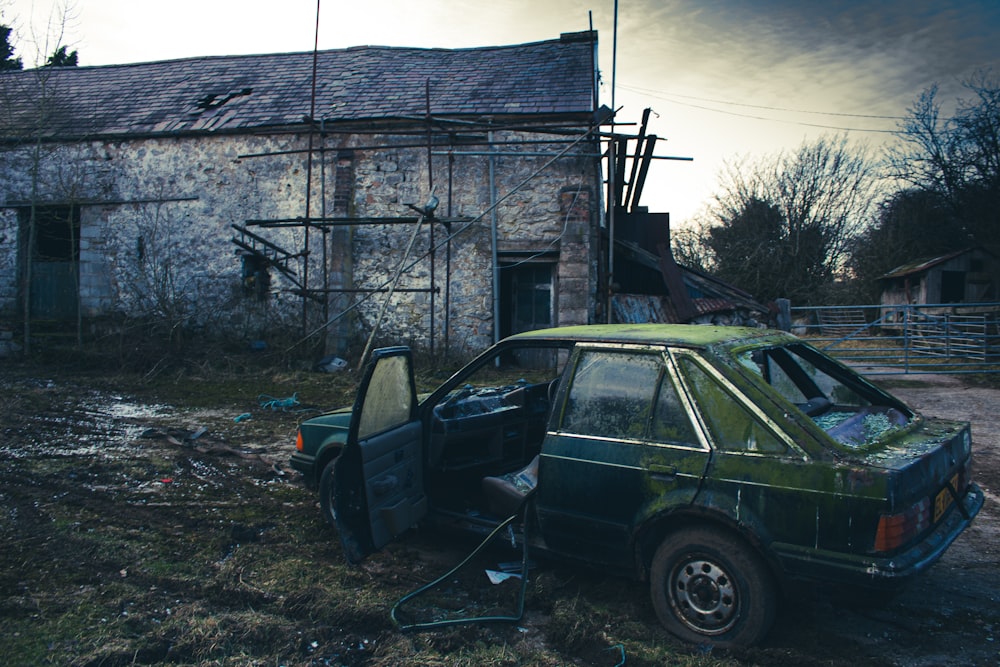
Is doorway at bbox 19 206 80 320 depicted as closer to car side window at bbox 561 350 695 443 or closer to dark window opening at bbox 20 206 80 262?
dark window opening at bbox 20 206 80 262

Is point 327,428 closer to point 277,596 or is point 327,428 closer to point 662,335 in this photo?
point 277,596

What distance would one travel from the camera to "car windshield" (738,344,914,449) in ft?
10.5

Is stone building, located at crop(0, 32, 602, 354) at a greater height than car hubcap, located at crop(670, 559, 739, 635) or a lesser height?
greater

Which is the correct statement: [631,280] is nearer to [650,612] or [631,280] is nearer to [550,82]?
[550,82]

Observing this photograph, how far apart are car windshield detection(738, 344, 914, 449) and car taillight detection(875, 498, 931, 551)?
609 mm

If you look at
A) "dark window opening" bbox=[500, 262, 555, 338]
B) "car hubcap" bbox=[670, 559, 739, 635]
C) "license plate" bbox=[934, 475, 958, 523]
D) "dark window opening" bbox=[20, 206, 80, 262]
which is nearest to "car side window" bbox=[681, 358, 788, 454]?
"car hubcap" bbox=[670, 559, 739, 635]

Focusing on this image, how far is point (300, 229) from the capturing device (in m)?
12.5

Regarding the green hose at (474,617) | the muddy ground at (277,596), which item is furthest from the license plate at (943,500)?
the green hose at (474,617)

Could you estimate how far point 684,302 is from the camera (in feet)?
40.3

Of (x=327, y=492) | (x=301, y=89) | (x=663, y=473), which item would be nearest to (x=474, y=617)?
(x=663, y=473)

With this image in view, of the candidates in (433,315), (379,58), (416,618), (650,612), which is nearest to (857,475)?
(650,612)

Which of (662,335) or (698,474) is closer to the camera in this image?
(698,474)

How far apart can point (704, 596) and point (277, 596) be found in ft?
7.16

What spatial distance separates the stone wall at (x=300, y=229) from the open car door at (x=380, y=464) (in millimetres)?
7437
